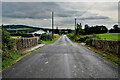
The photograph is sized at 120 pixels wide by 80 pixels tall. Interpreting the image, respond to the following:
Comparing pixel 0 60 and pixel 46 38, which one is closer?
pixel 0 60

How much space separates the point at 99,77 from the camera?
474cm

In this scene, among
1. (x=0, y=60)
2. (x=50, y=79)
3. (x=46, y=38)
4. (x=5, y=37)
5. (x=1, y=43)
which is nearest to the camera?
(x=50, y=79)

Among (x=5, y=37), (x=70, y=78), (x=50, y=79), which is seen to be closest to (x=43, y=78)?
(x=50, y=79)

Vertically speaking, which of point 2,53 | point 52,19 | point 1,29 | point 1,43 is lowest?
point 2,53

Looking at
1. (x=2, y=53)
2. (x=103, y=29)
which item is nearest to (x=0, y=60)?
(x=2, y=53)

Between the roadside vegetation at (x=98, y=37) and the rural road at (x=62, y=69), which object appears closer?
the rural road at (x=62, y=69)

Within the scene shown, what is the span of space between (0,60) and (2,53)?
63 centimetres

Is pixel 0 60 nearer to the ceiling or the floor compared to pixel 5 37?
nearer to the floor

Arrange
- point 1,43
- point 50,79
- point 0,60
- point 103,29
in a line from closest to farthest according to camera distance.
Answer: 1. point 50,79
2. point 0,60
3. point 1,43
4. point 103,29

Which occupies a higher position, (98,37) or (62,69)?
(98,37)

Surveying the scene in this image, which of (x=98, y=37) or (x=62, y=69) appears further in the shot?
(x=98, y=37)

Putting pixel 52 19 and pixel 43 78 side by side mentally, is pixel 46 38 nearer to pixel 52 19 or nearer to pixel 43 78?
pixel 52 19

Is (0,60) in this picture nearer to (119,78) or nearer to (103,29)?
(119,78)

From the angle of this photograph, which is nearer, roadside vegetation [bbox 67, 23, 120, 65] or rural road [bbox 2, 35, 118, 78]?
rural road [bbox 2, 35, 118, 78]
